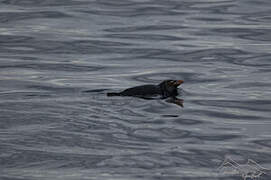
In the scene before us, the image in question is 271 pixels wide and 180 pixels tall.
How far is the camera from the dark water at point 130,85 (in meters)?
10.9

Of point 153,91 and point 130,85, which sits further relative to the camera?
point 130,85

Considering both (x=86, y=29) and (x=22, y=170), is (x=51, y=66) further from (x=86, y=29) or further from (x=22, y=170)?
(x=22, y=170)

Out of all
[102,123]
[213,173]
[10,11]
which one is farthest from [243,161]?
[10,11]

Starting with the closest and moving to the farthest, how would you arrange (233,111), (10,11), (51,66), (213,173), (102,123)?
1. (213,173)
2. (102,123)
3. (233,111)
4. (51,66)
5. (10,11)

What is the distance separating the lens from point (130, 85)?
17594 mm

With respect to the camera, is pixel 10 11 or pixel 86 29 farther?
pixel 10 11

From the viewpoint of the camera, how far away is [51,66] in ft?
65.4

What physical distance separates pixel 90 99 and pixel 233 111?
2497mm

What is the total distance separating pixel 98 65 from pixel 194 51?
334cm

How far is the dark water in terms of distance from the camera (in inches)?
429

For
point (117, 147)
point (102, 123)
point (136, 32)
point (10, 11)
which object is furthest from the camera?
point (10, 11)

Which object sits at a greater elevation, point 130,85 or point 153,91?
point 153,91

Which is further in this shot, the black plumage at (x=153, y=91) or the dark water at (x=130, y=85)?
the black plumage at (x=153, y=91)

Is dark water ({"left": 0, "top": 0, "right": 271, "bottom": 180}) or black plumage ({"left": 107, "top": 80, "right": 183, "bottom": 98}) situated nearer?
dark water ({"left": 0, "top": 0, "right": 271, "bottom": 180})
